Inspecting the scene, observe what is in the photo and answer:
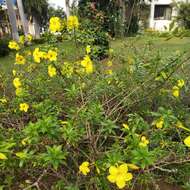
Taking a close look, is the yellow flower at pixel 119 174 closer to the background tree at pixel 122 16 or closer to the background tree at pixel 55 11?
the background tree at pixel 122 16

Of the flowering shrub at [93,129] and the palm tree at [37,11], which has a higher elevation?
the flowering shrub at [93,129]

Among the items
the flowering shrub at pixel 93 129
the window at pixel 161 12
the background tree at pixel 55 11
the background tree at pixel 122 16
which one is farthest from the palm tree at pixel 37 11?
the flowering shrub at pixel 93 129

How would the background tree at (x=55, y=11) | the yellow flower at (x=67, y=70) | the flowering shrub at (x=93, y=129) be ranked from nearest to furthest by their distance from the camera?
1. the flowering shrub at (x=93, y=129)
2. the yellow flower at (x=67, y=70)
3. the background tree at (x=55, y=11)

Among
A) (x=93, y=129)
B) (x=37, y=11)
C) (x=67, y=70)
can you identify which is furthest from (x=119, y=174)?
(x=37, y=11)

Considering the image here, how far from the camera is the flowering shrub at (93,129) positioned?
1.45m

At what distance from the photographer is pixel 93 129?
1780mm

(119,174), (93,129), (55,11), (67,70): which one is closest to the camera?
(119,174)

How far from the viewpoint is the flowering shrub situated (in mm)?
1453

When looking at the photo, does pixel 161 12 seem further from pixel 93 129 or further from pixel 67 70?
pixel 93 129

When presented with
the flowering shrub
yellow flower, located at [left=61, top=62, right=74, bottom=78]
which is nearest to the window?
the flowering shrub

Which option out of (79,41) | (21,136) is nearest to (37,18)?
(79,41)

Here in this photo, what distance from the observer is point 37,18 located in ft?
75.9

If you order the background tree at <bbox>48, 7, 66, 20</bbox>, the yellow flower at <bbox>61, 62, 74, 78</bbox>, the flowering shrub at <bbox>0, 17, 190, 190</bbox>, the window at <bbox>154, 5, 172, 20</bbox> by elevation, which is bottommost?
the window at <bbox>154, 5, 172, 20</bbox>

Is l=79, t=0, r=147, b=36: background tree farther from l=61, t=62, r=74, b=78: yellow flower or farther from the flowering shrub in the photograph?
the flowering shrub
